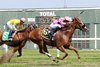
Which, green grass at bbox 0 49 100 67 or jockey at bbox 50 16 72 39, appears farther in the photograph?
jockey at bbox 50 16 72 39

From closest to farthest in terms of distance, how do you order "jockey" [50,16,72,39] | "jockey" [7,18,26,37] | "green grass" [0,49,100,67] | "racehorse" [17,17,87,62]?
"green grass" [0,49,100,67], "racehorse" [17,17,87,62], "jockey" [50,16,72,39], "jockey" [7,18,26,37]

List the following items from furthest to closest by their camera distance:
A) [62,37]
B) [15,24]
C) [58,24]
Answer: [15,24] → [58,24] → [62,37]

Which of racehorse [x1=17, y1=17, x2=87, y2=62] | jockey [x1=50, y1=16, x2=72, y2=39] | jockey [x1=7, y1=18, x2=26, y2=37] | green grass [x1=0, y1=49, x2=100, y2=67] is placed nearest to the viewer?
green grass [x1=0, y1=49, x2=100, y2=67]

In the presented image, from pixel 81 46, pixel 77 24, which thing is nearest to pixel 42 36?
pixel 77 24

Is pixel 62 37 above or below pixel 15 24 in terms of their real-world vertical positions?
below

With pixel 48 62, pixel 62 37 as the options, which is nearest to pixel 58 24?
pixel 62 37

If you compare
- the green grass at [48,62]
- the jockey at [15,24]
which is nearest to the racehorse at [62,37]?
the green grass at [48,62]

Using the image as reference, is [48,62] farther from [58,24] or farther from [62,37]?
[58,24]

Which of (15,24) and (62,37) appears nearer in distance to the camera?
(62,37)

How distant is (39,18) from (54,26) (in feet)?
102

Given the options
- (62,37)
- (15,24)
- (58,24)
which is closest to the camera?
(62,37)

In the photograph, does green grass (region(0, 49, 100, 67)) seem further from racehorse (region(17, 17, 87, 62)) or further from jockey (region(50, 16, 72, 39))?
jockey (region(50, 16, 72, 39))

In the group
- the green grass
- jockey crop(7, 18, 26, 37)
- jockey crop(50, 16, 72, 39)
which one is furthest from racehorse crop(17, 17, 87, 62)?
jockey crop(7, 18, 26, 37)

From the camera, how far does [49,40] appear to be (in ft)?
53.2
